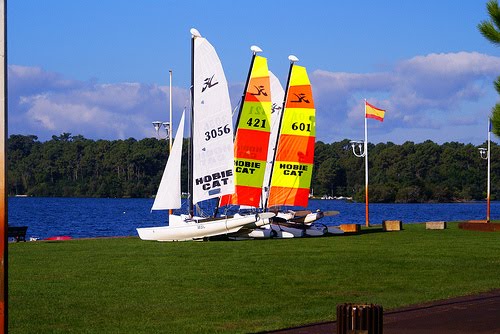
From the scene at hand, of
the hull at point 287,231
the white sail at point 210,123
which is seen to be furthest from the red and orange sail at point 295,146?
the white sail at point 210,123

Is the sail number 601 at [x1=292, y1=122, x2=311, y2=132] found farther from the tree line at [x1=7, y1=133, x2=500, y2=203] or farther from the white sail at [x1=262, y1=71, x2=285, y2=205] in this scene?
the tree line at [x1=7, y1=133, x2=500, y2=203]

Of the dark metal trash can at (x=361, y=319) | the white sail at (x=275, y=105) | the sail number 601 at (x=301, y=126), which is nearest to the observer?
the dark metal trash can at (x=361, y=319)

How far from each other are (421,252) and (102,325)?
45.6 feet

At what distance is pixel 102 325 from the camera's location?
542 inches

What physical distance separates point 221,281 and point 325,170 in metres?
120

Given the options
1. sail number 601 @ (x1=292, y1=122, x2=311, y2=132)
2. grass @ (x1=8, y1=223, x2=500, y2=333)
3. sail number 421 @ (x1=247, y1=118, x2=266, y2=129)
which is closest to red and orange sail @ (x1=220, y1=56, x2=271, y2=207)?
sail number 421 @ (x1=247, y1=118, x2=266, y2=129)

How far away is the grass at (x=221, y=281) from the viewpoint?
1434 centimetres

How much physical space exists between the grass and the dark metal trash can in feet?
12.3

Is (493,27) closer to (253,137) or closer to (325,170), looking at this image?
(253,137)

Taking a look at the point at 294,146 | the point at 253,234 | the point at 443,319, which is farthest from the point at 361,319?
the point at 294,146

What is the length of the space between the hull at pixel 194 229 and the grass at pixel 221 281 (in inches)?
93.7

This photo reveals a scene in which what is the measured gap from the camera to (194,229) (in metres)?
32.6

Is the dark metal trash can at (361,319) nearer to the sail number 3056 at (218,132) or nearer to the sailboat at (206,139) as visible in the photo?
the sailboat at (206,139)

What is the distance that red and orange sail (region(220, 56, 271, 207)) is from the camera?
3753cm
